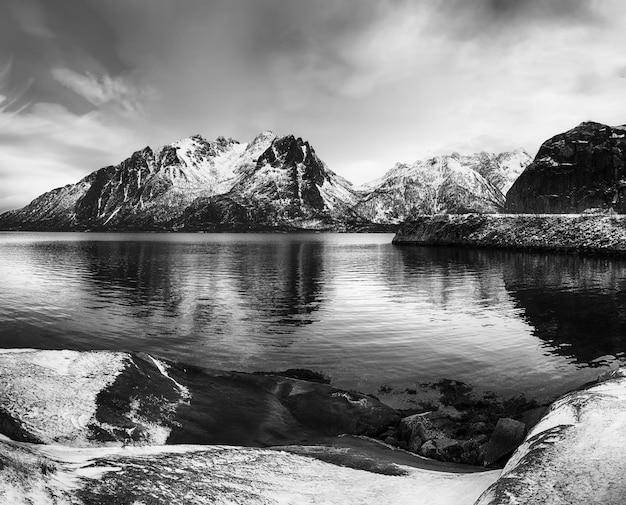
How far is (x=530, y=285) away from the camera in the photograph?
55.2 metres

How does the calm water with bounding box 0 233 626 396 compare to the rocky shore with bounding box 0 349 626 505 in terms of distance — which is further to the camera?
the calm water with bounding box 0 233 626 396

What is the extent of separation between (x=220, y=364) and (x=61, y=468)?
15.9 metres

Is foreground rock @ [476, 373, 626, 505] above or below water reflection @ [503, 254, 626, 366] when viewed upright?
Answer: above

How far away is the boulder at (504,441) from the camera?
12.0 meters

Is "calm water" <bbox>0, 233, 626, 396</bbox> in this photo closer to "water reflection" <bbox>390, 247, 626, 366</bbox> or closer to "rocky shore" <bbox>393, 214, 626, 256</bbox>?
"water reflection" <bbox>390, 247, 626, 366</bbox>

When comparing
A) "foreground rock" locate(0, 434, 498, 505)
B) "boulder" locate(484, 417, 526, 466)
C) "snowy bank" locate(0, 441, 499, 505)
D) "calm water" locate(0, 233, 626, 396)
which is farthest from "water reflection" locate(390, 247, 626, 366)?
"snowy bank" locate(0, 441, 499, 505)

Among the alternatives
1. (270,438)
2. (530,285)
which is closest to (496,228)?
(530,285)

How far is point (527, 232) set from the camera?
420ft

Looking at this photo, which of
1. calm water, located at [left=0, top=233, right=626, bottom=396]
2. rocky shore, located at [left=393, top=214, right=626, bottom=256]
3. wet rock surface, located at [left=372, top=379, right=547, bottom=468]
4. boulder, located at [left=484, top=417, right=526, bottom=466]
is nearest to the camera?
boulder, located at [left=484, top=417, right=526, bottom=466]

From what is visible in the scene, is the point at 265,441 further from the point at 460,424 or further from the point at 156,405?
the point at 460,424

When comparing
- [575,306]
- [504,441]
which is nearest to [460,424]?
[504,441]

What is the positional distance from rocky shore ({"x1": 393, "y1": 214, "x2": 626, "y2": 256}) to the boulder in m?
100

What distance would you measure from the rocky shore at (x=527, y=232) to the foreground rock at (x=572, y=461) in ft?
336

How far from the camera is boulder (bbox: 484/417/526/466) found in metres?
12.0
